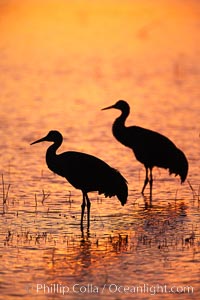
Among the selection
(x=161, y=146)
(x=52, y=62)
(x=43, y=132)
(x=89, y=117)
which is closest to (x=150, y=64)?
(x=52, y=62)

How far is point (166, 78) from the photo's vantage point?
3978 cm

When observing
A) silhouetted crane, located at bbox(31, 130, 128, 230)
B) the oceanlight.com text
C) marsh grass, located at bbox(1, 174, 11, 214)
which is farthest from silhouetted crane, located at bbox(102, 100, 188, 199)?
the oceanlight.com text

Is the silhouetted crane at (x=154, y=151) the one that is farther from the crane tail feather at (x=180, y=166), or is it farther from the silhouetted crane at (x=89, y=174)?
the silhouetted crane at (x=89, y=174)

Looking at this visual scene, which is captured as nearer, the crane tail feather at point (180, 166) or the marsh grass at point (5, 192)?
the marsh grass at point (5, 192)

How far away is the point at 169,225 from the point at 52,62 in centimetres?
3430

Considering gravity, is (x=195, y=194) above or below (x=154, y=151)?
below

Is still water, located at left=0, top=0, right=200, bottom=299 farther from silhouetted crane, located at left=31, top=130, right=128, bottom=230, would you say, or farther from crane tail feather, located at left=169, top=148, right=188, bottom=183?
silhouetted crane, located at left=31, top=130, right=128, bottom=230

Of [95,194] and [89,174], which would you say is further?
[95,194]

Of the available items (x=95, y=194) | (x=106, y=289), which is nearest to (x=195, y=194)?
(x=95, y=194)

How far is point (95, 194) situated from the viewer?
17125mm

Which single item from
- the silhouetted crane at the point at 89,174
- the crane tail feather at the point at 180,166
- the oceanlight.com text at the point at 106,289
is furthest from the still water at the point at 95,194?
the silhouetted crane at the point at 89,174

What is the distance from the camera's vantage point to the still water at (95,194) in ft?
39.0

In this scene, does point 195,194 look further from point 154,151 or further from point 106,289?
point 106,289

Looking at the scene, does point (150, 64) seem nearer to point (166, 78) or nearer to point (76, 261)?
point (166, 78)
